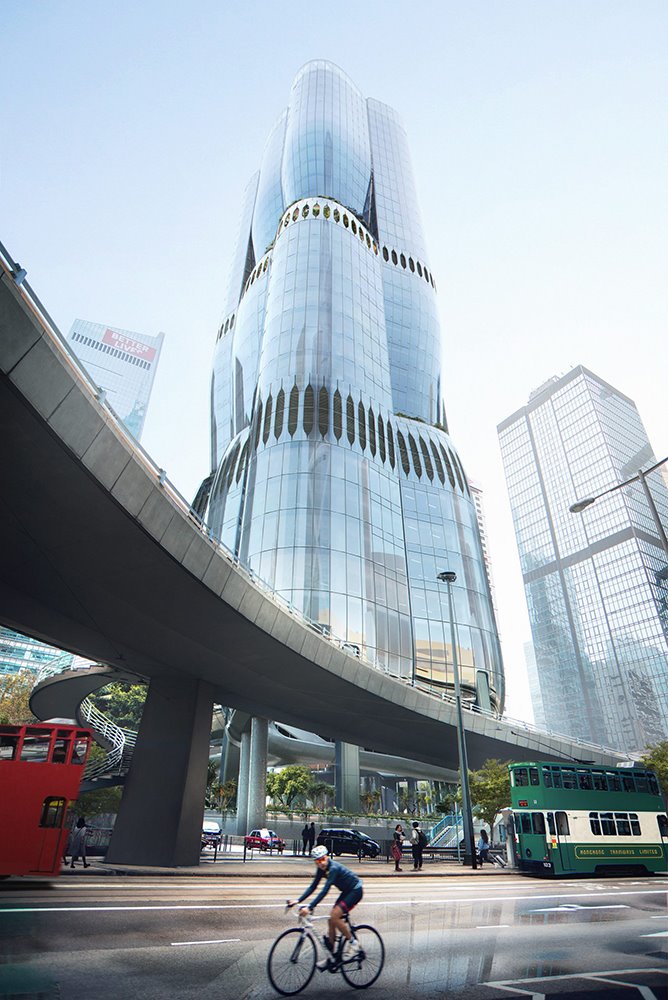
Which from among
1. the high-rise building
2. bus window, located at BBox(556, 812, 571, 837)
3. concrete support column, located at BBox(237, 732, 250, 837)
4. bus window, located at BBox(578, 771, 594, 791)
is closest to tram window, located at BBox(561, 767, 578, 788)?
bus window, located at BBox(578, 771, 594, 791)

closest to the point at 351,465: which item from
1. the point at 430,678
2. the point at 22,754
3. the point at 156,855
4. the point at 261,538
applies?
the point at 261,538

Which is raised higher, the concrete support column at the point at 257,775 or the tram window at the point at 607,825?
the concrete support column at the point at 257,775

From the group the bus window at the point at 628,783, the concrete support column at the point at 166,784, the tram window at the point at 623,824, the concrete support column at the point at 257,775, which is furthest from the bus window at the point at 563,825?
the concrete support column at the point at 257,775

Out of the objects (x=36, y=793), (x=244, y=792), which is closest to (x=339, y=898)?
(x=36, y=793)

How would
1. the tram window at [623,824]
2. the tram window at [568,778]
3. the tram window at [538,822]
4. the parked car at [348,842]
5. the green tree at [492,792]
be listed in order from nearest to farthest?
the tram window at [538,822]
the tram window at [568,778]
the tram window at [623,824]
the parked car at [348,842]
the green tree at [492,792]

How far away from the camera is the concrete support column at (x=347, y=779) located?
55.2 metres

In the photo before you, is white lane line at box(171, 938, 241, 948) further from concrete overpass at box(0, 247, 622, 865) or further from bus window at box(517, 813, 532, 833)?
bus window at box(517, 813, 532, 833)

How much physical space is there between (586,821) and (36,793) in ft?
68.3

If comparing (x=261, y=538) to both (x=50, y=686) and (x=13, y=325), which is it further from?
(x=13, y=325)

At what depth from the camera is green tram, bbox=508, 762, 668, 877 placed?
23906mm

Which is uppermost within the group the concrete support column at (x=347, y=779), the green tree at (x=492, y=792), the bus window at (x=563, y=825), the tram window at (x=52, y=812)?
the concrete support column at (x=347, y=779)

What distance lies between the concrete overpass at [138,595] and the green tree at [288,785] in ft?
134

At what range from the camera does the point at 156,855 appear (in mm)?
22766

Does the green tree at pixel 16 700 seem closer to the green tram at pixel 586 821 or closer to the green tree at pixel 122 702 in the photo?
the green tree at pixel 122 702
